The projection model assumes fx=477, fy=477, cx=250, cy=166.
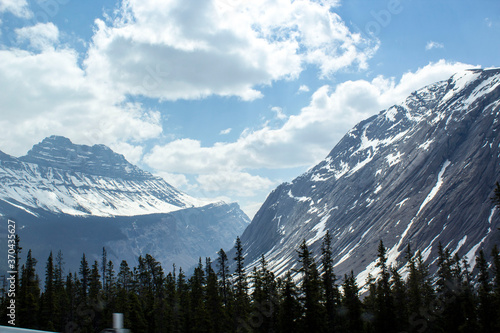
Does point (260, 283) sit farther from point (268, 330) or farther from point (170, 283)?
point (170, 283)

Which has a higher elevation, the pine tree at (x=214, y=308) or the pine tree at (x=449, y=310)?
the pine tree at (x=214, y=308)

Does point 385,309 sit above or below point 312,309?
below

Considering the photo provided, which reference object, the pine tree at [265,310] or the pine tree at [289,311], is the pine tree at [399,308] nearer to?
the pine tree at [289,311]

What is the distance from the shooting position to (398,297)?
54594 mm

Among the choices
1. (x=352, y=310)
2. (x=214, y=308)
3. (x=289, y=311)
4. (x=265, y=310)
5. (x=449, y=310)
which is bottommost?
(x=449, y=310)

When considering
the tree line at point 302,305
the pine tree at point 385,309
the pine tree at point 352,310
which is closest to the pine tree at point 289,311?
the tree line at point 302,305

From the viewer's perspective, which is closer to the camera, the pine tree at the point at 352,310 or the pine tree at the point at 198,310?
the pine tree at the point at 352,310

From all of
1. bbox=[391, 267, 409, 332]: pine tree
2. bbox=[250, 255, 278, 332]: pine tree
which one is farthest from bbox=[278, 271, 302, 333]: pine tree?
bbox=[391, 267, 409, 332]: pine tree

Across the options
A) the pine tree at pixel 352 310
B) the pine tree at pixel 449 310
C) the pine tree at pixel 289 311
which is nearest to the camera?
the pine tree at pixel 289 311

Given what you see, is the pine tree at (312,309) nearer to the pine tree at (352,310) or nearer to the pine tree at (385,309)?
the pine tree at (352,310)

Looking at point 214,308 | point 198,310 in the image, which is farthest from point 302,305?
point 198,310

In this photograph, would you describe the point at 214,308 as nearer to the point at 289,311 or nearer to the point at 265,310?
the point at 265,310

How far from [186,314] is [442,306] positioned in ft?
103

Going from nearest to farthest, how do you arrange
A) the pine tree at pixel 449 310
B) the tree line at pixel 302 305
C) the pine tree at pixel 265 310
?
the tree line at pixel 302 305 < the pine tree at pixel 265 310 < the pine tree at pixel 449 310
